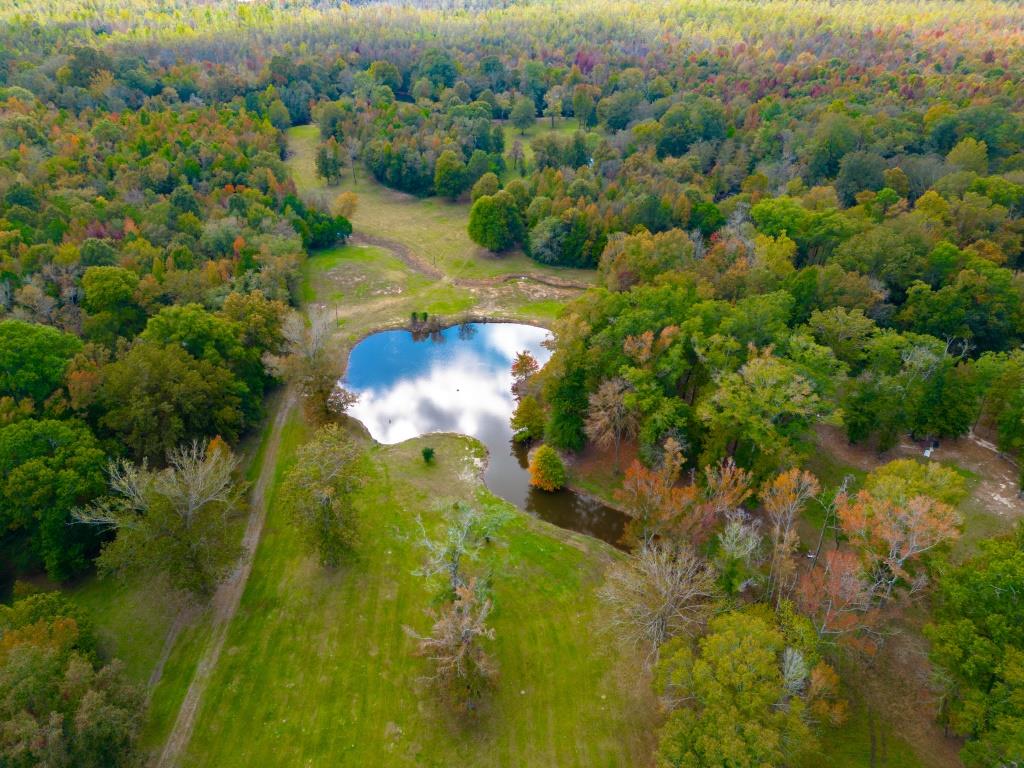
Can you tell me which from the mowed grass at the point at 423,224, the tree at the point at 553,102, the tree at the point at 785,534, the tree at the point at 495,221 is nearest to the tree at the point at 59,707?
the tree at the point at 785,534

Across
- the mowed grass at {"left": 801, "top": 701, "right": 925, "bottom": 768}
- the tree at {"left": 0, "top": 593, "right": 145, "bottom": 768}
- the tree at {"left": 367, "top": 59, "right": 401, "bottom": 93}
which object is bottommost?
the mowed grass at {"left": 801, "top": 701, "right": 925, "bottom": 768}

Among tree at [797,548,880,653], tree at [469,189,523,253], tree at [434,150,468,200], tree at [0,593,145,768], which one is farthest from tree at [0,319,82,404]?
tree at [434,150,468,200]

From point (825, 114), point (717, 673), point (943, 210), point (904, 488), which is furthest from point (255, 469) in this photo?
point (825, 114)

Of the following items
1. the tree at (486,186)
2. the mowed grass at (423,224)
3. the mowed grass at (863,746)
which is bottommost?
the mowed grass at (423,224)

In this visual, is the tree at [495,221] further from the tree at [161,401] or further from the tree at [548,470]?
the tree at [161,401]

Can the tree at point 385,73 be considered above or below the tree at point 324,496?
above

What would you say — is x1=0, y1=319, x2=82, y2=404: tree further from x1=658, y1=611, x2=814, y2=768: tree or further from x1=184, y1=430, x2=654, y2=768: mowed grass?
x1=658, y1=611, x2=814, y2=768: tree

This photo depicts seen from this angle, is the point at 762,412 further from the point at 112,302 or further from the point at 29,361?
the point at 112,302
